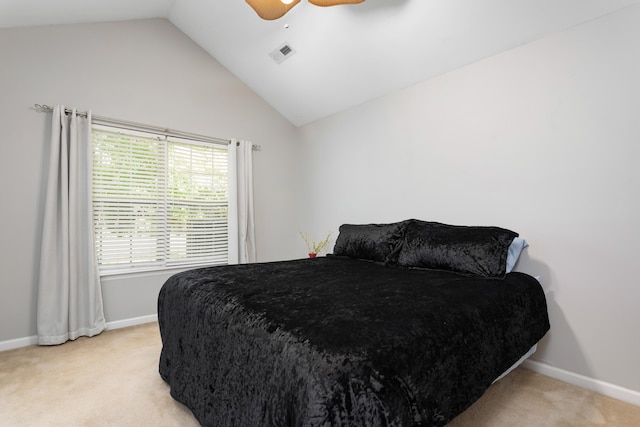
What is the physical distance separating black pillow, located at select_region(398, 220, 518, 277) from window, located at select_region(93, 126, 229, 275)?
235cm

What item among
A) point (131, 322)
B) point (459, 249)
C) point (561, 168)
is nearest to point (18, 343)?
point (131, 322)

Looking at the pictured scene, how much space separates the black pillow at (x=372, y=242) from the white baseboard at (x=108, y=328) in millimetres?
2095

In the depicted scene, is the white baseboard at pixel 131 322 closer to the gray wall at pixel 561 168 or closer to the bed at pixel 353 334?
the bed at pixel 353 334

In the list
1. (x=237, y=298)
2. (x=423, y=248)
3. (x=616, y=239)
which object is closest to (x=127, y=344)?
(x=237, y=298)

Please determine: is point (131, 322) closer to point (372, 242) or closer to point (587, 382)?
point (372, 242)

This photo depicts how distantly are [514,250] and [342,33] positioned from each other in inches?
90.1

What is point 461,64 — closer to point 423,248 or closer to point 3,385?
point 423,248

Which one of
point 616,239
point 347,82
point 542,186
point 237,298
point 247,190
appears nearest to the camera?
point 237,298

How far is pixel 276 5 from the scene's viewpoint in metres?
2.13

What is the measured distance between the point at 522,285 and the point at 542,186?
76cm

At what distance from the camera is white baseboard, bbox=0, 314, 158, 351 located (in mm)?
2482

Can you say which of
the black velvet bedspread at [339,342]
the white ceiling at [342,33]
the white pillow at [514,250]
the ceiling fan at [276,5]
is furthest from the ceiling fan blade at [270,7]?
the white pillow at [514,250]

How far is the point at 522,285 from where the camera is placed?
1848mm

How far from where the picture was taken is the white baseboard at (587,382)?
1.78 m
